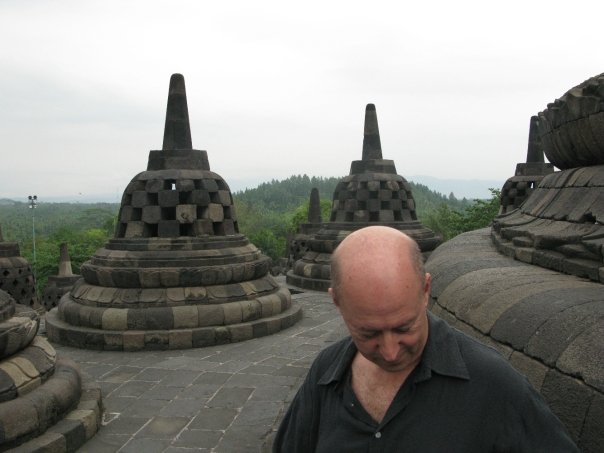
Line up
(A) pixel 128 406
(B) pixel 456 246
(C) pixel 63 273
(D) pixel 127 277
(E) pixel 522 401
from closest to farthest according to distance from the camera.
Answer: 1. (E) pixel 522 401
2. (B) pixel 456 246
3. (A) pixel 128 406
4. (D) pixel 127 277
5. (C) pixel 63 273

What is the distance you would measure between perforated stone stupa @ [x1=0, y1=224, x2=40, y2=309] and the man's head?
514 inches

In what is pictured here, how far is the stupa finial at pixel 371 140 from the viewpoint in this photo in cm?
1337

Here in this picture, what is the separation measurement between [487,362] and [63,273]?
16.2 m

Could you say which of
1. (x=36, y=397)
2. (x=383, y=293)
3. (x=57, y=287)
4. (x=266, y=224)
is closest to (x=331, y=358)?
(x=383, y=293)

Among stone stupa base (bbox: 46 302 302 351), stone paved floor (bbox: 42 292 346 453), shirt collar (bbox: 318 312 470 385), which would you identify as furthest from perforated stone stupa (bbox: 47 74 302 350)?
shirt collar (bbox: 318 312 470 385)

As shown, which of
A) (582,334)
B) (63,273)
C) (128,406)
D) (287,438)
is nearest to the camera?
(287,438)

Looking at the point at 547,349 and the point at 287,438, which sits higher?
the point at 547,349

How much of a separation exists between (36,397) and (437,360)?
3514mm

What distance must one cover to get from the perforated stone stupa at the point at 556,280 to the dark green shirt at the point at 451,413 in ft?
1.77

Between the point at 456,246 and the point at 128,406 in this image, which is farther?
the point at 128,406

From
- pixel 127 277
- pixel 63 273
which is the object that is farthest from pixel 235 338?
pixel 63 273

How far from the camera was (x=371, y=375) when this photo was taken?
1.53 m

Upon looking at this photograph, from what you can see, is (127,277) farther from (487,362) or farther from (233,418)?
(487,362)

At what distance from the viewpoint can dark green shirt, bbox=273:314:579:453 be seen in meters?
1.31
